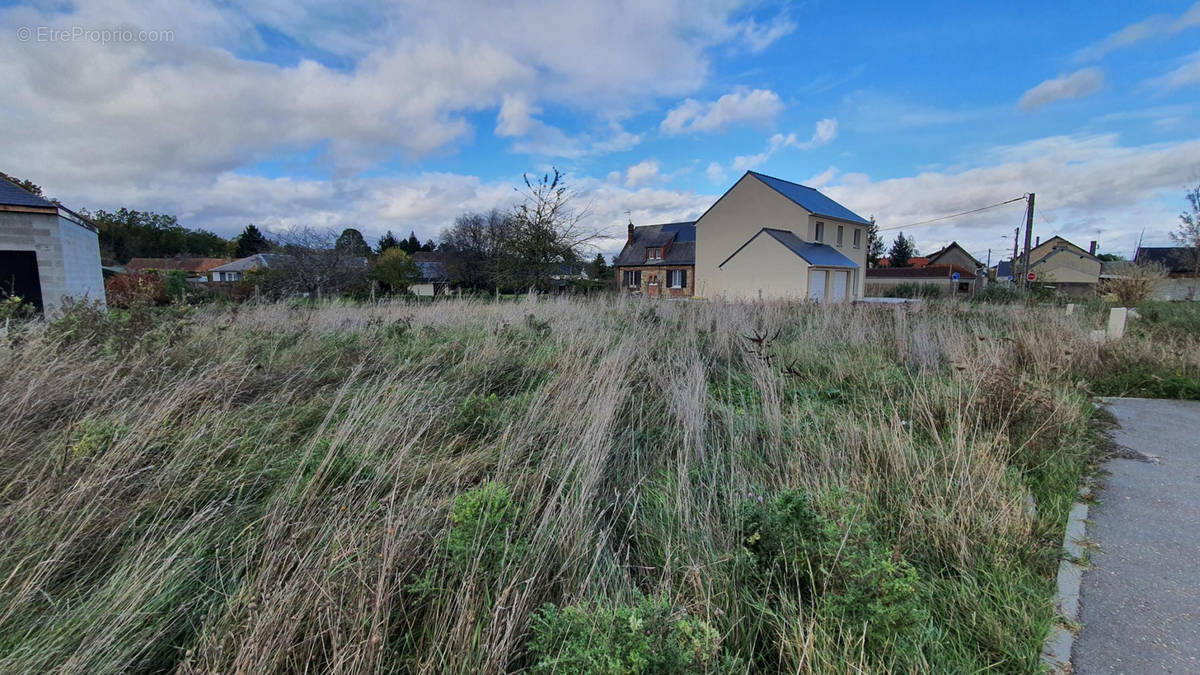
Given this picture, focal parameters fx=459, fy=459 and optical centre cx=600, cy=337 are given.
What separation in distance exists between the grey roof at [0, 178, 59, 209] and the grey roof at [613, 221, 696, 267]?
36.8m

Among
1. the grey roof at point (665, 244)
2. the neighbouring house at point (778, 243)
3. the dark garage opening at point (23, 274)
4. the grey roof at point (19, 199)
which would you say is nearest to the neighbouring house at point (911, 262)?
the grey roof at point (665, 244)

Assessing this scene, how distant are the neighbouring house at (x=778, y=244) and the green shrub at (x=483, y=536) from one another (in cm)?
2208

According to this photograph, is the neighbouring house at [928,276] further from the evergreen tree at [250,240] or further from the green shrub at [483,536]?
the evergreen tree at [250,240]

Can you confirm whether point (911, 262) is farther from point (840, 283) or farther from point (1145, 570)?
point (1145, 570)

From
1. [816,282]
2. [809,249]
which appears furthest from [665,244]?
[816,282]

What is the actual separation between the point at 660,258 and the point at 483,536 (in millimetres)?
43368

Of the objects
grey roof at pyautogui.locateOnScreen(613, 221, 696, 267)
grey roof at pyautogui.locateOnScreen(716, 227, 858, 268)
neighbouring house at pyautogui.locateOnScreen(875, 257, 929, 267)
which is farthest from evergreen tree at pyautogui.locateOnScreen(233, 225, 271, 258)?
neighbouring house at pyautogui.locateOnScreen(875, 257, 929, 267)

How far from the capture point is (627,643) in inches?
51.9

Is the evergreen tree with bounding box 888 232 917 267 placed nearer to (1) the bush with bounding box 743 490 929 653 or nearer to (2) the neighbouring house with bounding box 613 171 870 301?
(2) the neighbouring house with bounding box 613 171 870 301

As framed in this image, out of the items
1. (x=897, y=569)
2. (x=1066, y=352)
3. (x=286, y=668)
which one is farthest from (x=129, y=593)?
(x=1066, y=352)

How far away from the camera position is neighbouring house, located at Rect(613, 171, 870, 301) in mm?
25781

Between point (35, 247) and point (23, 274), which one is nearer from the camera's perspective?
point (35, 247)

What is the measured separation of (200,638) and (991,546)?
3144 millimetres

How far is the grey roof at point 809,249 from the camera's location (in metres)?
25.6
